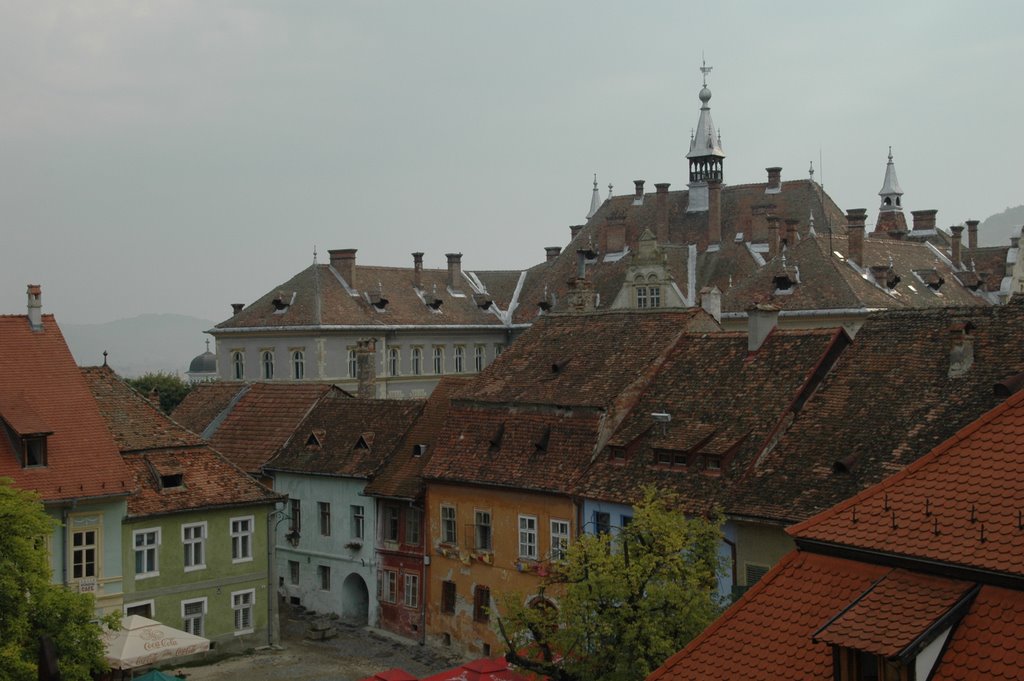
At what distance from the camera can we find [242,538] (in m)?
39.5

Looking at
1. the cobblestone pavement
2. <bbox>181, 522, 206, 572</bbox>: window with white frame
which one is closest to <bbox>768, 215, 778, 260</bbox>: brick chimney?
the cobblestone pavement

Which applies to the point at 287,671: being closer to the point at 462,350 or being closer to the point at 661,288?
the point at 661,288

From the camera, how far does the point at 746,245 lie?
76.5 m

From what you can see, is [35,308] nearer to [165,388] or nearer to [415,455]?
[415,455]

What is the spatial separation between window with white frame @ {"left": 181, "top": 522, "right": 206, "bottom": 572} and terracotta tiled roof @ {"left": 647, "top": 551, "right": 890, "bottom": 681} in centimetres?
2639

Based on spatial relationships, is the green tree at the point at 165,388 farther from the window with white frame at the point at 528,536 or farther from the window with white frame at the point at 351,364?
the window with white frame at the point at 528,536

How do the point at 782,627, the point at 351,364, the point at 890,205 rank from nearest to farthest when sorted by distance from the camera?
the point at 782,627
the point at 351,364
the point at 890,205

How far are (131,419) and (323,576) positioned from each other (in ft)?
32.4

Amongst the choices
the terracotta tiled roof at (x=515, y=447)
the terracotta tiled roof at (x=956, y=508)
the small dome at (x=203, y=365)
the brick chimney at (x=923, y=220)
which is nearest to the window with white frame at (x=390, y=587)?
the terracotta tiled roof at (x=515, y=447)

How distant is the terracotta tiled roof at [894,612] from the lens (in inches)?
471

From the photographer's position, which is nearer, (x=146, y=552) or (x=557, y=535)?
(x=557, y=535)

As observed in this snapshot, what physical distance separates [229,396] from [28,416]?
1786 cm

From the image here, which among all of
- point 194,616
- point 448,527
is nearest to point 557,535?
point 448,527

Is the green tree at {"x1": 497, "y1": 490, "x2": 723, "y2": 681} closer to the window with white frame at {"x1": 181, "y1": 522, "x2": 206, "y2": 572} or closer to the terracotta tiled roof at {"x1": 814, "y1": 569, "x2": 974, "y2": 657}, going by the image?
the terracotta tiled roof at {"x1": 814, "y1": 569, "x2": 974, "y2": 657}
